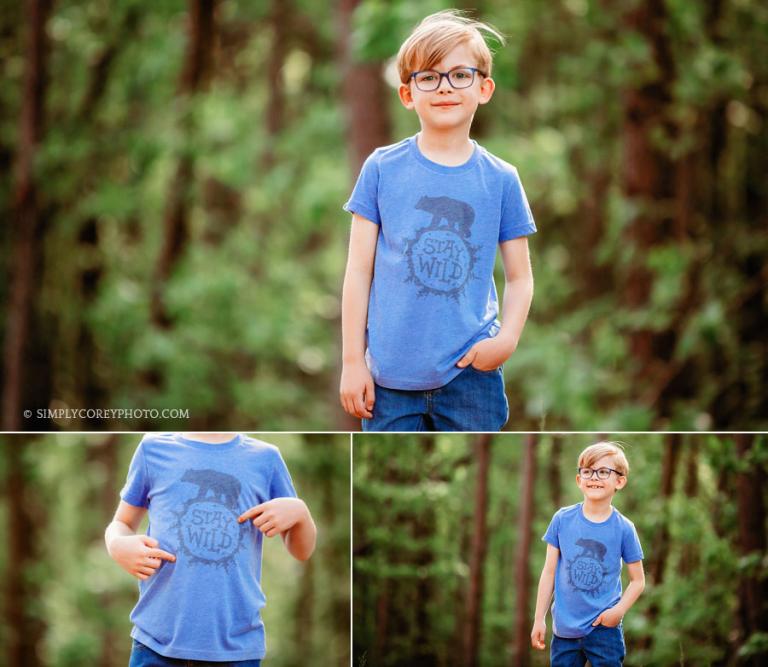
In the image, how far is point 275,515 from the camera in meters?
2.26

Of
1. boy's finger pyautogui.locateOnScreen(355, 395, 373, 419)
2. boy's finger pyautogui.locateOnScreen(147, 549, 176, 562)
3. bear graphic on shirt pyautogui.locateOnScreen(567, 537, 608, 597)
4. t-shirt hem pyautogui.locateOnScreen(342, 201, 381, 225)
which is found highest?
t-shirt hem pyautogui.locateOnScreen(342, 201, 381, 225)

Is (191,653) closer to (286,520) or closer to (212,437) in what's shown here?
(286,520)

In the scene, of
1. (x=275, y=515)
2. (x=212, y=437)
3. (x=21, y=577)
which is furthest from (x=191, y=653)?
(x=21, y=577)

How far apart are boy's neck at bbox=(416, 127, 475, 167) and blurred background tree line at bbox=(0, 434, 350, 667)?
1188 mm

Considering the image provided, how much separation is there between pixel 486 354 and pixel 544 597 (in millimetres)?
776

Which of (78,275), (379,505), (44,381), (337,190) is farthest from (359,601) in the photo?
(78,275)

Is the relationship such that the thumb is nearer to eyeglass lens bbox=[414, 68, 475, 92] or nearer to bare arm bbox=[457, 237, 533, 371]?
bare arm bbox=[457, 237, 533, 371]

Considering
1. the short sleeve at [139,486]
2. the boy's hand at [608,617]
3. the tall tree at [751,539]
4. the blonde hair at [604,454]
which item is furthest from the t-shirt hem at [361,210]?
the tall tree at [751,539]

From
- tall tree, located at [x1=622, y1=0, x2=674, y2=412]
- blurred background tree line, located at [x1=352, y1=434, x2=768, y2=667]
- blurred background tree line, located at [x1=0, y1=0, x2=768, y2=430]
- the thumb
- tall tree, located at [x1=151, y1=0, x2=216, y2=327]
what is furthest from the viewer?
tall tree, located at [x1=151, y1=0, x2=216, y2=327]

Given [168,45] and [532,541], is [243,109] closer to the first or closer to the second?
[168,45]

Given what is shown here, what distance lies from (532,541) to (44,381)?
4481mm

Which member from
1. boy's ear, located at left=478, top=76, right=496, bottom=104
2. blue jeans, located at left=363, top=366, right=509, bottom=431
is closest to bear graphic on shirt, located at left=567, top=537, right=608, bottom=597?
blue jeans, located at left=363, top=366, right=509, bottom=431

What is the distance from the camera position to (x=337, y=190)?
18.9 ft

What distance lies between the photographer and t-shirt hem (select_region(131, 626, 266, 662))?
2162mm
